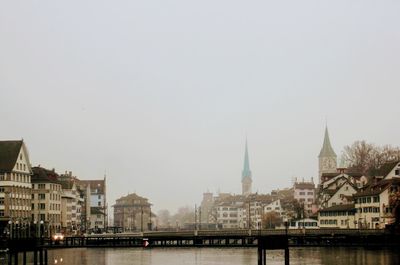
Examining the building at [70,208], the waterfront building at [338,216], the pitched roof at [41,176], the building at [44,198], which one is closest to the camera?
the waterfront building at [338,216]

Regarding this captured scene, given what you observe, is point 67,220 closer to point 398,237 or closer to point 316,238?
point 316,238

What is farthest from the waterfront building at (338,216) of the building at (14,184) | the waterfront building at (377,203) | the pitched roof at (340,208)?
the building at (14,184)

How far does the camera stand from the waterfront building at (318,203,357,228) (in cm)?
14362

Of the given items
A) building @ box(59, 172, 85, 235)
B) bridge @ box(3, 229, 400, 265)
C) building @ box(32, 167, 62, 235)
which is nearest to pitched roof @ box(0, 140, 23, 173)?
building @ box(32, 167, 62, 235)

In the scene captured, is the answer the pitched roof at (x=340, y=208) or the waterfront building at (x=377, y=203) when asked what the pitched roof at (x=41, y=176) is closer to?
the pitched roof at (x=340, y=208)

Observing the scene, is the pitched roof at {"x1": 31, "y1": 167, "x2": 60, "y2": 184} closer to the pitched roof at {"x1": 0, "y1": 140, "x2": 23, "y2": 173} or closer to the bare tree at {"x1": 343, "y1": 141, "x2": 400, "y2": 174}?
the pitched roof at {"x1": 0, "y1": 140, "x2": 23, "y2": 173}

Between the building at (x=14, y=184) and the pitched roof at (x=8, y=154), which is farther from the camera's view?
the pitched roof at (x=8, y=154)

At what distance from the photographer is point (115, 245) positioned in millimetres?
130250

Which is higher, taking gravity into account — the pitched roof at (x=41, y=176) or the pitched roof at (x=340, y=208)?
the pitched roof at (x=41, y=176)

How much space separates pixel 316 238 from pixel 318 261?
42639 mm

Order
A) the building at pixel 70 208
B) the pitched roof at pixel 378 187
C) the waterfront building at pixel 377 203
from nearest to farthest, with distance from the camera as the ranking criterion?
the waterfront building at pixel 377 203
the pitched roof at pixel 378 187
the building at pixel 70 208

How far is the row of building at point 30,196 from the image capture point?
130 m

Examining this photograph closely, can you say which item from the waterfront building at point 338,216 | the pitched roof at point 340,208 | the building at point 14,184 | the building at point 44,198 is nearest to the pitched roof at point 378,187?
the pitched roof at point 340,208

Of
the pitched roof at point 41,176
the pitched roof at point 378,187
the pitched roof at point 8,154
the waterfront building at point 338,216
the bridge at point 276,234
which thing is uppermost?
the pitched roof at point 8,154
